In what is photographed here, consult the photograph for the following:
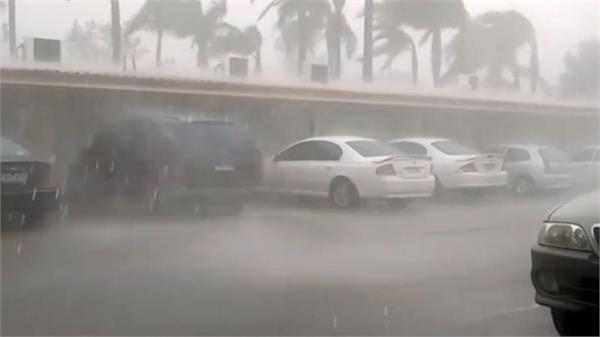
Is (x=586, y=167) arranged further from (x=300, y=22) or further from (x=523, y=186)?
(x=300, y=22)

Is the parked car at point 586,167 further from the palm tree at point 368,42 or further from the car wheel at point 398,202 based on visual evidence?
the palm tree at point 368,42

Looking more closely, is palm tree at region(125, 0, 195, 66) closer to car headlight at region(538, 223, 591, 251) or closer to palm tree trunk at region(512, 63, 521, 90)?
palm tree trunk at region(512, 63, 521, 90)

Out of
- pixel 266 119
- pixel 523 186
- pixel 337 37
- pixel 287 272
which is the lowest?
pixel 287 272

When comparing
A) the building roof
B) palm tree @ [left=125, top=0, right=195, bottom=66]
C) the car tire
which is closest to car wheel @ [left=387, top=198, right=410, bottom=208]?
the building roof

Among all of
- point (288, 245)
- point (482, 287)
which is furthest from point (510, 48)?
point (288, 245)

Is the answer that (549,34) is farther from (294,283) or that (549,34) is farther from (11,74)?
(11,74)

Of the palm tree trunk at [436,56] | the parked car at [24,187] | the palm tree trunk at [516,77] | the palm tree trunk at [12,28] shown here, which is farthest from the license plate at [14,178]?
the palm tree trunk at [516,77]

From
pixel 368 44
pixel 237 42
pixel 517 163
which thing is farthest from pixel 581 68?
pixel 237 42
